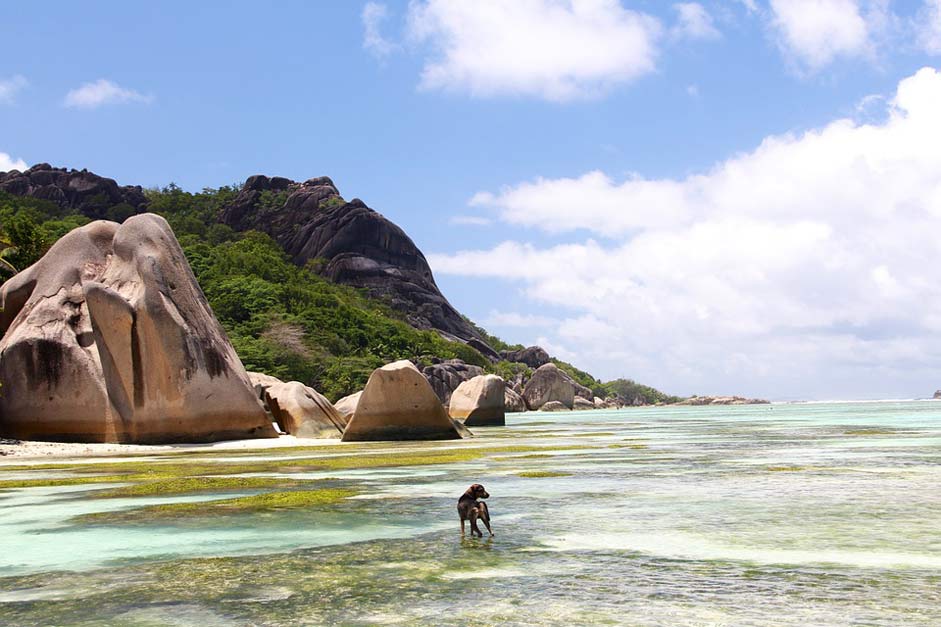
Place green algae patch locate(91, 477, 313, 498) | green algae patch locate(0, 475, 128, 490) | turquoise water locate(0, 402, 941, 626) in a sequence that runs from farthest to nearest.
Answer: green algae patch locate(0, 475, 128, 490) → green algae patch locate(91, 477, 313, 498) → turquoise water locate(0, 402, 941, 626)

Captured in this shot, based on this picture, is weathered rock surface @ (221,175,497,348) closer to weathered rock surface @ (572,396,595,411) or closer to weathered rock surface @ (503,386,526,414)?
weathered rock surface @ (572,396,595,411)

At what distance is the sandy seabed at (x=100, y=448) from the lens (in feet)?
91.6

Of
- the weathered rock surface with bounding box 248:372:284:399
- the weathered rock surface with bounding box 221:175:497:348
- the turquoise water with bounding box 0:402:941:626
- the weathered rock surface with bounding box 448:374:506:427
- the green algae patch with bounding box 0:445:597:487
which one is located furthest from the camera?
the weathered rock surface with bounding box 221:175:497:348

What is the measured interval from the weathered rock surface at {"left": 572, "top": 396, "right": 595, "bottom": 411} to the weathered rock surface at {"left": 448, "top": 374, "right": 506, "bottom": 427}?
70071 mm

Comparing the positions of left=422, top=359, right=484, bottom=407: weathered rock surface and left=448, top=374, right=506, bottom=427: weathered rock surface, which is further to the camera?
left=422, top=359, right=484, bottom=407: weathered rock surface

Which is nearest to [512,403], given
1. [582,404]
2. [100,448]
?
[582,404]

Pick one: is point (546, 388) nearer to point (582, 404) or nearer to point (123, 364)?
point (582, 404)

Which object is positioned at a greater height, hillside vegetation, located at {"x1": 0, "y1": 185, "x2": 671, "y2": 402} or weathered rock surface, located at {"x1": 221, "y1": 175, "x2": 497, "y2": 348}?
weathered rock surface, located at {"x1": 221, "y1": 175, "x2": 497, "y2": 348}

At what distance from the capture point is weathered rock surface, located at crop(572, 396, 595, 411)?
425ft

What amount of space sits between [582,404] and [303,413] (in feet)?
322

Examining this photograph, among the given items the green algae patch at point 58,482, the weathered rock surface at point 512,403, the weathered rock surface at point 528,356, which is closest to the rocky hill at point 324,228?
the weathered rock surface at point 528,356

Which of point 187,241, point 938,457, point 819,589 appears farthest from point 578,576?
point 187,241

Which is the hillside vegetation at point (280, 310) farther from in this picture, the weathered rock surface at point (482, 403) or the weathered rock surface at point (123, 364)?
the weathered rock surface at point (482, 403)

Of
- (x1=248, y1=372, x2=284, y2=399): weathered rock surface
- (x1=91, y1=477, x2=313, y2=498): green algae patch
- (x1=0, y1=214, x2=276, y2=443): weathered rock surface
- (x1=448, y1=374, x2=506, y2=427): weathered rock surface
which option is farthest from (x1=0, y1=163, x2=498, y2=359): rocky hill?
(x1=91, y1=477, x2=313, y2=498): green algae patch
